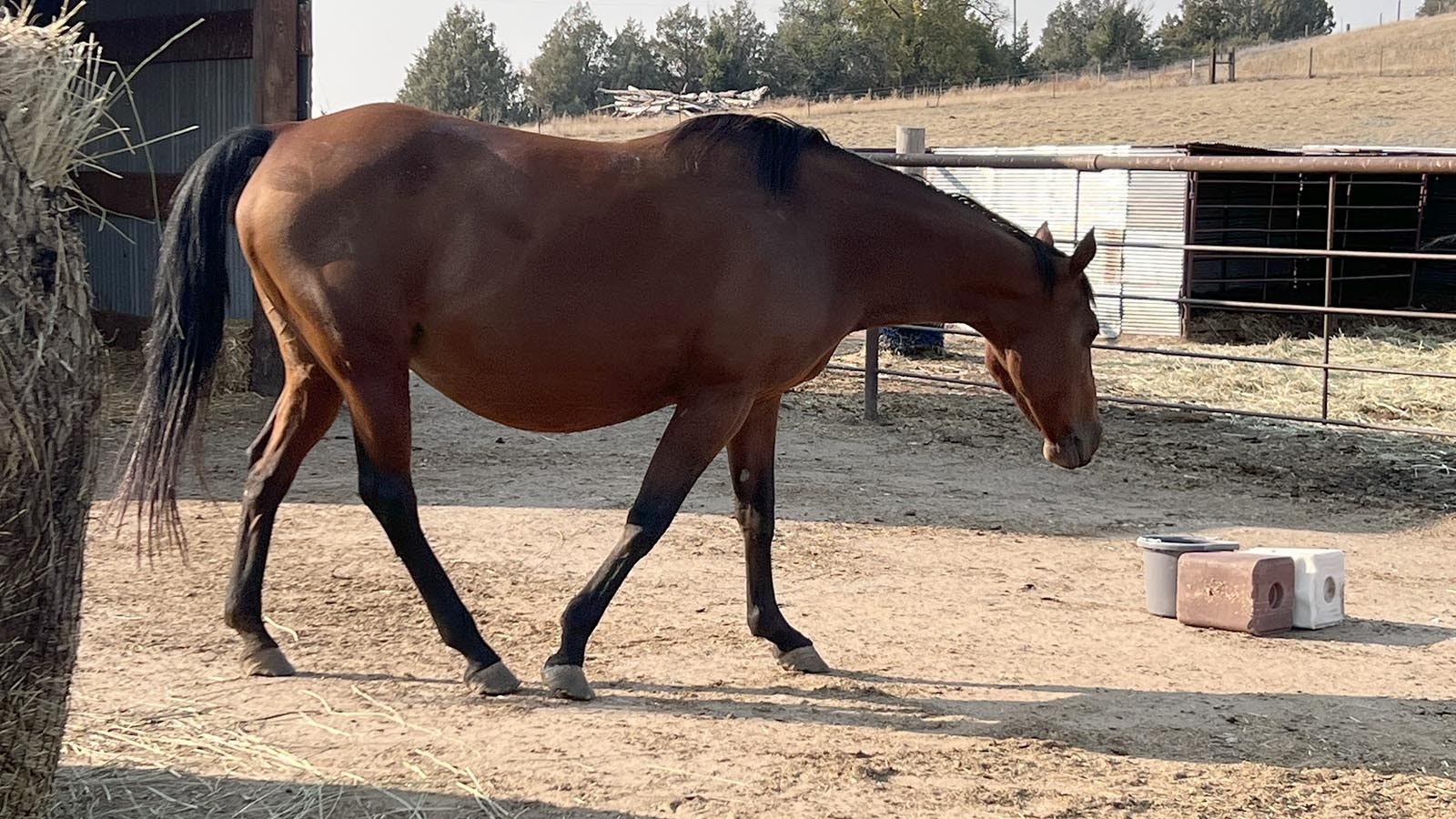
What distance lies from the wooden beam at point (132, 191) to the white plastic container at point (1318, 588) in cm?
758

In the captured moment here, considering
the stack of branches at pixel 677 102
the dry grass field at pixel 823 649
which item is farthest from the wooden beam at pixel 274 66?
the stack of branches at pixel 677 102

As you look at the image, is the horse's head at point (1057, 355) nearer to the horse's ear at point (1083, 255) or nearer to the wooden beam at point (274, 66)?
the horse's ear at point (1083, 255)

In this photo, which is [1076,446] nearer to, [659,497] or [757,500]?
[757,500]

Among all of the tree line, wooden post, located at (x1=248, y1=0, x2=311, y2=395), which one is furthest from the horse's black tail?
the tree line

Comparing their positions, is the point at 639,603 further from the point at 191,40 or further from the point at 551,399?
the point at 191,40

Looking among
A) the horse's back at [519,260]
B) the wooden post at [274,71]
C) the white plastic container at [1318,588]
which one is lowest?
the white plastic container at [1318,588]

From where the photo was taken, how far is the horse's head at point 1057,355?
14.6ft

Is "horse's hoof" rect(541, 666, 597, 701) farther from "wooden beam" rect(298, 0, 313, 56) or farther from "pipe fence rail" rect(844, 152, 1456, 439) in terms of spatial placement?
"wooden beam" rect(298, 0, 313, 56)

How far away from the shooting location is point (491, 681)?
13.1 feet

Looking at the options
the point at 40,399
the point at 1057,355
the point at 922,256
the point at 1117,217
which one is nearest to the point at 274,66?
the point at 922,256

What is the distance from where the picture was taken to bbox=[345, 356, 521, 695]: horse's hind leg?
3918 mm

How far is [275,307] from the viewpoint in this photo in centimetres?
407

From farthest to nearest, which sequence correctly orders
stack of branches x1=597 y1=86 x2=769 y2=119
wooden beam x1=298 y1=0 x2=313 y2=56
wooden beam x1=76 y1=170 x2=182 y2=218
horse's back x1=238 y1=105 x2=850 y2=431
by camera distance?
stack of branches x1=597 y1=86 x2=769 y2=119, wooden beam x1=76 y1=170 x2=182 y2=218, wooden beam x1=298 y1=0 x2=313 y2=56, horse's back x1=238 y1=105 x2=850 y2=431

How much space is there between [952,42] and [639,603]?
2078 inches
